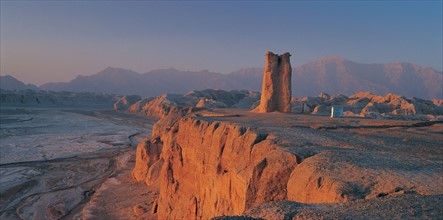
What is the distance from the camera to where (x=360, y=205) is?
3623mm

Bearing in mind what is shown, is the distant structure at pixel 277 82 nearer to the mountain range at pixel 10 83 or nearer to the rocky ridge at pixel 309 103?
the rocky ridge at pixel 309 103

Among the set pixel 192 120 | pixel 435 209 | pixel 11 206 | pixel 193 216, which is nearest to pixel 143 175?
pixel 11 206

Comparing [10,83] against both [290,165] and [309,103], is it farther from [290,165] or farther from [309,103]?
[290,165]

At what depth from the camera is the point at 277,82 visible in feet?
49.9

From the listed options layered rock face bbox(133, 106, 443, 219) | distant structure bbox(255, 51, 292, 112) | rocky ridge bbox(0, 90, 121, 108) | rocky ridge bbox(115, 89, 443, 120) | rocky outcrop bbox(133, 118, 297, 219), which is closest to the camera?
layered rock face bbox(133, 106, 443, 219)

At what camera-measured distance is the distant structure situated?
15.1m

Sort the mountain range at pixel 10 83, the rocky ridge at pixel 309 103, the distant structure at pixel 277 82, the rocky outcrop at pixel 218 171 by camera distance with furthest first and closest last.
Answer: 1. the mountain range at pixel 10 83
2. the rocky ridge at pixel 309 103
3. the distant structure at pixel 277 82
4. the rocky outcrop at pixel 218 171

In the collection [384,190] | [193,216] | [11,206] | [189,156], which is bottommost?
[11,206]

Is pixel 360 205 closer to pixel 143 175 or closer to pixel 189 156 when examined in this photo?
pixel 189 156

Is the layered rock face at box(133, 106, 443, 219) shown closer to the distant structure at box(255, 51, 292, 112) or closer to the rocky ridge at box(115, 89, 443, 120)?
the distant structure at box(255, 51, 292, 112)

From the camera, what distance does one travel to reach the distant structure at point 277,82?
15.1 meters

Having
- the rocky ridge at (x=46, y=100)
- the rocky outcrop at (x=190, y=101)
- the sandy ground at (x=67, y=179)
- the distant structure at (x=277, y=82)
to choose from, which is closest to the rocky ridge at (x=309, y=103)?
the rocky outcrop at (x=190, y=101)

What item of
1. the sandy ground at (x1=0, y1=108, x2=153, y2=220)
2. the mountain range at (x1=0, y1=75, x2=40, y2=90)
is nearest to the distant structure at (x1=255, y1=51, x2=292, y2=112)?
the sandy ground at (x1=0, y1=108, x2=153, y2=220)

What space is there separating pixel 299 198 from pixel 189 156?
729 cm
